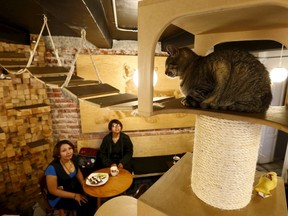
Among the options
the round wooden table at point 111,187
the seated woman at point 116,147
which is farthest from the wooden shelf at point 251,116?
the seated woman at point 116,147

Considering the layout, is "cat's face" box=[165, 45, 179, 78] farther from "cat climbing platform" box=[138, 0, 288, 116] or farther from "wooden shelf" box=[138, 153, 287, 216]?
"wooden shelf" box=[138, 153, 287, 216]

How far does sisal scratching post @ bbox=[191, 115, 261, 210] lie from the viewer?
0.64 meters

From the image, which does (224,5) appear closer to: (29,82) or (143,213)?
(143,213)

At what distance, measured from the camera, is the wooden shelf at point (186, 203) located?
2.16ft

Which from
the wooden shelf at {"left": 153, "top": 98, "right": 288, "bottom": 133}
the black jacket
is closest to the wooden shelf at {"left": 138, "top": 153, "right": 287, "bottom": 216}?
the wooden shelf at {"left": 153, "top": 98, "right": 288, "bottom": 133}

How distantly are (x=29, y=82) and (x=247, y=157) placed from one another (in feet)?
8.31

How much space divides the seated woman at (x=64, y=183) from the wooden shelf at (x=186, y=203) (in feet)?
5.09

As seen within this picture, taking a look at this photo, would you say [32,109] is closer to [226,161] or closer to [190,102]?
[190,102]

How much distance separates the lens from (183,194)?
2.45ft

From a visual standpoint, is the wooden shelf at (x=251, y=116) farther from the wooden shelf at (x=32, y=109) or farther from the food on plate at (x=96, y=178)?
the wooden shelf at (x=32, y=109)

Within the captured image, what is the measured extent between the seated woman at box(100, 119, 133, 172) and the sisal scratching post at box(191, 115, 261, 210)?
2049mm

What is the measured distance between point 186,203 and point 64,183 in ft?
5.83

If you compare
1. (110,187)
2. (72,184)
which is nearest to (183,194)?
(110,187)

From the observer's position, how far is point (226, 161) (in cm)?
66
